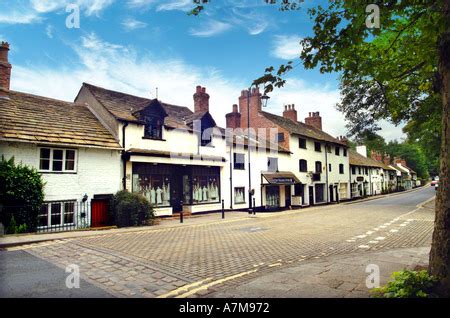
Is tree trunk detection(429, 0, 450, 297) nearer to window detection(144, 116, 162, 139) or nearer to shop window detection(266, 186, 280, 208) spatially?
window detection(144, 116, 162, 139)

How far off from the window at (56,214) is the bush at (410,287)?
13981mm

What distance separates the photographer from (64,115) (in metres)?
16.6

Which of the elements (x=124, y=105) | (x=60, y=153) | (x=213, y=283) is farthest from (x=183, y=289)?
(x=124, y=105)

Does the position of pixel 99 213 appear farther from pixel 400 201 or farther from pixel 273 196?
pixel 400 201

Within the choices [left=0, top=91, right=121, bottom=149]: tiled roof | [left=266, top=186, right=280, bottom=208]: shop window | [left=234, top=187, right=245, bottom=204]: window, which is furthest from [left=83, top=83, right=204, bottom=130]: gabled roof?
[left=266, top=186, right=280, bottom=208]: shop window

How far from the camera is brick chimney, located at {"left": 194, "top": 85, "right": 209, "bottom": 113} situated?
23594mm

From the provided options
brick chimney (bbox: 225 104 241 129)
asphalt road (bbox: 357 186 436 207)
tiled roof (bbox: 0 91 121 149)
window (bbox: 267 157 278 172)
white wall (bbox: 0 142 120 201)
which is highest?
brick chimney (bbox: 225 104 241 129)

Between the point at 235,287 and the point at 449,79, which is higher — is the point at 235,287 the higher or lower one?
the lower one

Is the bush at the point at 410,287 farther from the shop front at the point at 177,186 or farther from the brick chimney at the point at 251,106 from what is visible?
the brick chimney at the point at 251,106

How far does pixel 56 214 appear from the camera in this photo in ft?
45.3

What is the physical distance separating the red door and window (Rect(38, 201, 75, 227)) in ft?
3.29
